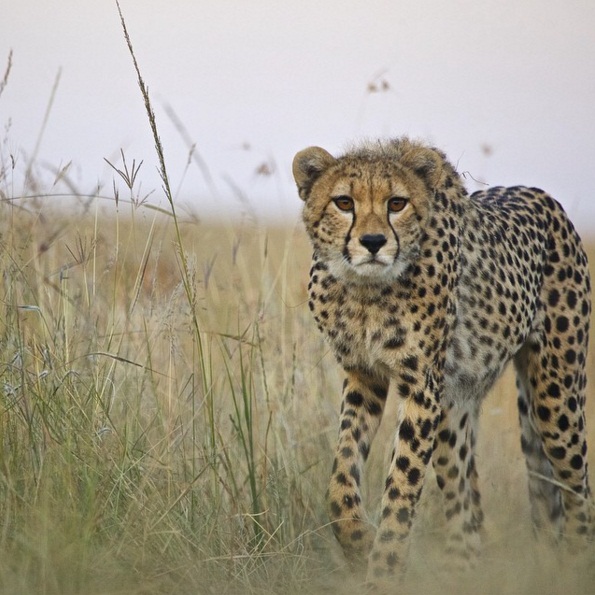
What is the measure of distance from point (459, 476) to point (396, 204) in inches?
43.0

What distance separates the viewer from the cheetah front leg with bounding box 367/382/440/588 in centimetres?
294

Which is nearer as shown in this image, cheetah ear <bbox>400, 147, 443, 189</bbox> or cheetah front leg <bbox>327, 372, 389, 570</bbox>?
cheetah front leg <bbox>327, 372, 389, 570</bbox>

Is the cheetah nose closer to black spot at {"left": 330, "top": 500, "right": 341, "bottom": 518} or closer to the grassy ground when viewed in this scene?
the grassy ground

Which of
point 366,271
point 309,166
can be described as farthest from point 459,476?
point 309,166

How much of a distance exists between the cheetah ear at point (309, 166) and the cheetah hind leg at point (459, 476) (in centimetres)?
95

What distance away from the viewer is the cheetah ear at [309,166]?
3.18 m

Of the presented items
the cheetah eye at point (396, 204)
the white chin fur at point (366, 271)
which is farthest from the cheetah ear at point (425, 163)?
the white chin fur at point (366, 271)

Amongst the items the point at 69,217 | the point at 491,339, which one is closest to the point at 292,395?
the point at 491,339

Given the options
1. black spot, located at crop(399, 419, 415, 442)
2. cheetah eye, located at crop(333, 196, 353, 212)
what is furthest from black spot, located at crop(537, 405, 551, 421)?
cheetah eye, located at crop(333, 196, 353, 212)

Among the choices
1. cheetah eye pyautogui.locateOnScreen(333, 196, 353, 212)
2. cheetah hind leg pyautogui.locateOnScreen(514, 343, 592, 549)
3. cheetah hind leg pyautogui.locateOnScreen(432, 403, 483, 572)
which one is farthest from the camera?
cheetah hind leg pyautogui.locateOnScreen(514, 343, 592, 549)

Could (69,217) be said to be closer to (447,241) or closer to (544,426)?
(447,241)

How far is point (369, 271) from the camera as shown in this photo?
295 cm

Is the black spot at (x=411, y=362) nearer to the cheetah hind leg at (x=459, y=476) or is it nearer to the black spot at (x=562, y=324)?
the cheetah hind leg at (x=459, y=476)

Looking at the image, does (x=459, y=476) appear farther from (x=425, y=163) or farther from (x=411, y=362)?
(x=425, y=163)
